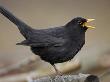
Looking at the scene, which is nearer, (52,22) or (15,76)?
(15,76)

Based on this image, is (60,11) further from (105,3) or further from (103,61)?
(103,61)

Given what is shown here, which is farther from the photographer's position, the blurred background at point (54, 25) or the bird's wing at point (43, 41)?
the blurred background at point (54, 25)

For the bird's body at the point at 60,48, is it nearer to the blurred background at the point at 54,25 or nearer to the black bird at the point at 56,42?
the black bird at the point at 56,42

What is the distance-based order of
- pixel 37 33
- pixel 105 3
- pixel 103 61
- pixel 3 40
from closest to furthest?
pixel 37 33, pixel 103 61, pixel 3 40, pixel 105 3

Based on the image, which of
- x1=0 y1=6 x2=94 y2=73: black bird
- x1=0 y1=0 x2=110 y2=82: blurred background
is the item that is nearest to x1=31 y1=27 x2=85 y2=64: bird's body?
x1=0 y1=6 x2=94 y2=73: black bird

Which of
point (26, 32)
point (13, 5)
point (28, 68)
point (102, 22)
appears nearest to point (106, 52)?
point (28, 68)

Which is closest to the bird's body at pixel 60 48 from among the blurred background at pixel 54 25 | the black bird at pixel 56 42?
the black bird at pixel 56 42

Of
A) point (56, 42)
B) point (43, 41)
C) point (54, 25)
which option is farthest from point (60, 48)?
point (54, 25)
